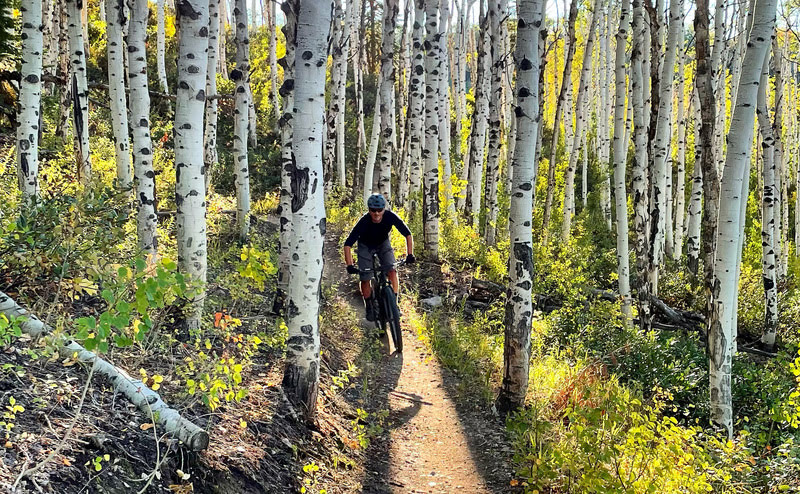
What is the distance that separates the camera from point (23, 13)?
7438 mm

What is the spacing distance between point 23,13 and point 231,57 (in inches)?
935

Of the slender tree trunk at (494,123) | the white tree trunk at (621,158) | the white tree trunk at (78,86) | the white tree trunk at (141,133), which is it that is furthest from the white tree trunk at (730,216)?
the white tree trunk at (78,86)

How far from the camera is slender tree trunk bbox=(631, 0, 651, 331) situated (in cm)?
970

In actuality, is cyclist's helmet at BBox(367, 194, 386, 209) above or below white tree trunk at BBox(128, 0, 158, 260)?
below

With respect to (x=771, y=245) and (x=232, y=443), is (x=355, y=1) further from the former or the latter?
(x=232, y=443)

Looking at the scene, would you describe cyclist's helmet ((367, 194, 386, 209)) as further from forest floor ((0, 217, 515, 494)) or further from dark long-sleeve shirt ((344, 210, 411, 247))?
forest floor ((0, 217, 515, 494))

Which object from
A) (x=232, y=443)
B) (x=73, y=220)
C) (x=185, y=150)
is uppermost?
(x=185, y=150)

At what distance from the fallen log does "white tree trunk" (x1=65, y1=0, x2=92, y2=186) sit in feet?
23.1

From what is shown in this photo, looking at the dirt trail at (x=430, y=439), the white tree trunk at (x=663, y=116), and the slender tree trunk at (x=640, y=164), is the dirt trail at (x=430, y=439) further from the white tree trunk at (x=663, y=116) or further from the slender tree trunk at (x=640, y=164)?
the white tree trunk at (x=663, y=116)

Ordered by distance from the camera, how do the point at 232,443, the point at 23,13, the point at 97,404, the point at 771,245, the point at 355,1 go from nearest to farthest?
the point at 97,404, the point at 232,443, the point at 23,13, the point at 771,245, the point at 355,1

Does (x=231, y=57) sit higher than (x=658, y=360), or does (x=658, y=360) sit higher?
(x=231, y=57)

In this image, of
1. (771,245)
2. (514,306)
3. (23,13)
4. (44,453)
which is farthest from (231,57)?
(44,453)

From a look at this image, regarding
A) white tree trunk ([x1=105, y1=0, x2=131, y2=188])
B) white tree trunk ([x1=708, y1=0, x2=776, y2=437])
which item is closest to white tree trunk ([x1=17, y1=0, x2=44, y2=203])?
white tree trunk ([x1=105, y1=0, x2=131, y2=188])

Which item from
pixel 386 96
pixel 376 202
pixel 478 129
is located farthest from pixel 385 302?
pixel 478 129
